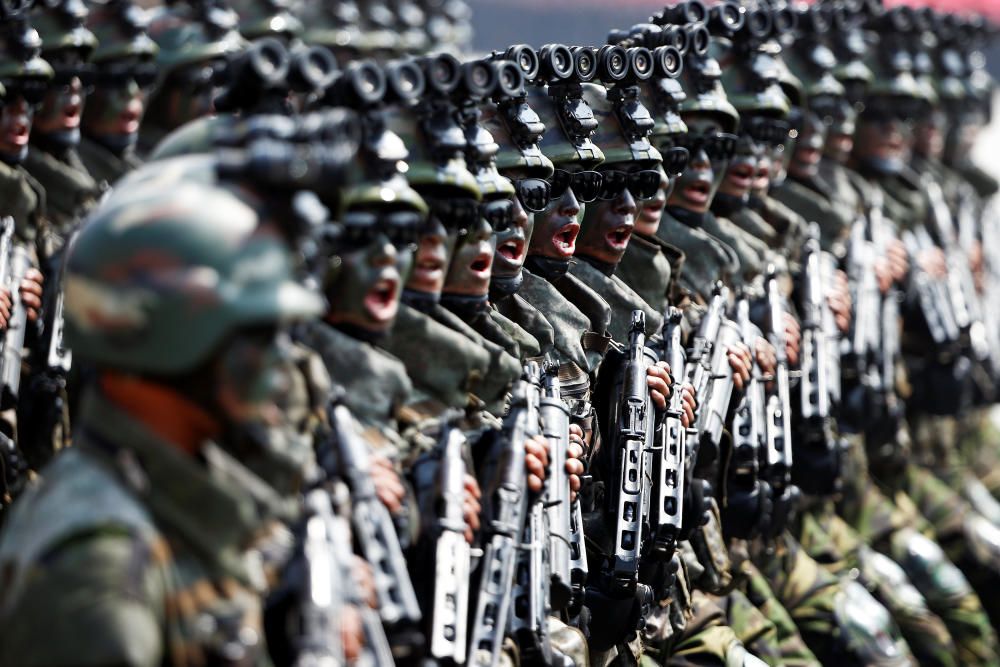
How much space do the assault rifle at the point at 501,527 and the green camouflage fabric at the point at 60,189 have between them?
18.0 feet

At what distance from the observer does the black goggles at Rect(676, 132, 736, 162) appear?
14.1 metres

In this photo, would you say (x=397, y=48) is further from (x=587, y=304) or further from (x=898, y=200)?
(x=587, y=304)

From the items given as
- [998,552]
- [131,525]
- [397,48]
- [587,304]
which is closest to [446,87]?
[587,304]

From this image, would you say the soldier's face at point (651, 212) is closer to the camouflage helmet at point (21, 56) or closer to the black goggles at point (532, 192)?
the black goggles at point (532, 192)

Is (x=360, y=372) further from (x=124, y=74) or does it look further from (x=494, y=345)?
(x=124, y=74)

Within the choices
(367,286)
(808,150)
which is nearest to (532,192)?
(367,286)

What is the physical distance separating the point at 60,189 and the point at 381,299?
6027mm

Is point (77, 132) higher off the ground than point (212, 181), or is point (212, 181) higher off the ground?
point (212, 181)

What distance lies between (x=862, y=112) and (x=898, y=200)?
876 mm

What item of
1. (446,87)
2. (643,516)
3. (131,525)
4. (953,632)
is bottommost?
(953,632)

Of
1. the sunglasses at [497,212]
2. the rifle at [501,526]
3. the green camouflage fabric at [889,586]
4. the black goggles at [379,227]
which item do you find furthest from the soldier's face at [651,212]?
the black goggles at [379,227]

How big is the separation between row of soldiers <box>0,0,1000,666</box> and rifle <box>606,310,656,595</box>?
23 millimetres

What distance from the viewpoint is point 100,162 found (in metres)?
16.1

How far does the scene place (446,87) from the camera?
1025 cm
